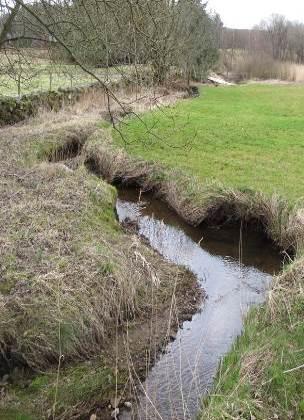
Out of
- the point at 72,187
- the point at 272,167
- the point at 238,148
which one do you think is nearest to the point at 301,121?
the point at 238,148

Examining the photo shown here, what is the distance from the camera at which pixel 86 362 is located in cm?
549

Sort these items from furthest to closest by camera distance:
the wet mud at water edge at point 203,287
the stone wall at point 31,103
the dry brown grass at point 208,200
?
the stone wall at point 31,103 → the dry brown grass at point 208,200 → the wet mud at water edge at point 203,287

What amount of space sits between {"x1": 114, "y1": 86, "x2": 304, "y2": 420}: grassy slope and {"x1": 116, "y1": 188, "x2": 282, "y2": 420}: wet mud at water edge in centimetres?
44

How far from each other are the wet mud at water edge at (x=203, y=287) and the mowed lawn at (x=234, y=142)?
1.27 meters

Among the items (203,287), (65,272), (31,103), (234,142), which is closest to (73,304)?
(65,272)

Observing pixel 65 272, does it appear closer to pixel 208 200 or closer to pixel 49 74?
pixel 208 200

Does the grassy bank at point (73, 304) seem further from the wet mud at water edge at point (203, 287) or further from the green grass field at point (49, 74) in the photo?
the green grass field at point (49, 74)

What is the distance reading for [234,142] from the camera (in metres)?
14.3

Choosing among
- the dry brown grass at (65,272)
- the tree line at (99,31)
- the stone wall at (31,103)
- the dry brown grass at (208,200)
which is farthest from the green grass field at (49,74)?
the dry brown grass at (208,200)

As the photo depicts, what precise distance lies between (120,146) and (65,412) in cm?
922

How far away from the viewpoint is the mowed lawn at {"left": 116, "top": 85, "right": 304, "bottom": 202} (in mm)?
10555

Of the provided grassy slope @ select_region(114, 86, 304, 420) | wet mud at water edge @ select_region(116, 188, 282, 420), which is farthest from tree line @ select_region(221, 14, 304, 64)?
wet mud at water edge @ select_region(116, 188, 282, 420)

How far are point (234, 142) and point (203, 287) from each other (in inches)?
299

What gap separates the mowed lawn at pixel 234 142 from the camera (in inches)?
416
